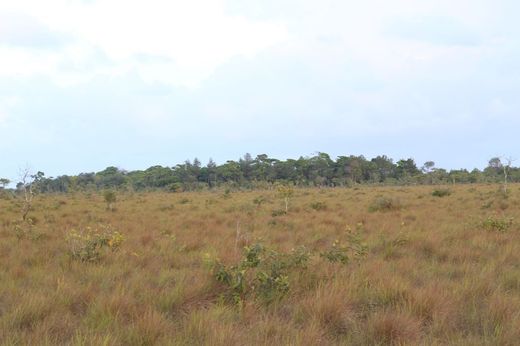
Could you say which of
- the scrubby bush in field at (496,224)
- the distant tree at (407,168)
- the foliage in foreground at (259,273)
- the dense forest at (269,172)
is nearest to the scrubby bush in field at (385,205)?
the scrubby bush in field at (496,224)

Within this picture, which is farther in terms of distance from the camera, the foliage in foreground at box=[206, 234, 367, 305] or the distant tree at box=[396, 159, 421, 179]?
the distant tree at box=[396, 159, 421, 179]

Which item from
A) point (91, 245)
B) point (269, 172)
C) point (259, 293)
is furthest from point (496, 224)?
point (269, 172)

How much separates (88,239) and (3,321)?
3.46 metres

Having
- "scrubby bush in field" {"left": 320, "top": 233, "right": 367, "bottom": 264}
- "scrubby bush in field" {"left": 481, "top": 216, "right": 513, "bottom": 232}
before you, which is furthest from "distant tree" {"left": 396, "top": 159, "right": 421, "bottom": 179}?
"scrubby bush in field" {"left": 320, "top": 233, "right": 367, "bottom": 264}

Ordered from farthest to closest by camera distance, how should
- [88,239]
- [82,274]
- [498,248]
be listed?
1. [498,248]
2. [88,239]
3. [82,274]

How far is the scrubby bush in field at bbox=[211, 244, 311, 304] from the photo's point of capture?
16.9 ft

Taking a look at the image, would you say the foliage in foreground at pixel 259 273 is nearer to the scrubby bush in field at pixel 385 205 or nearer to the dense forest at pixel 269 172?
the scrubby bush in field at pixel 385 205

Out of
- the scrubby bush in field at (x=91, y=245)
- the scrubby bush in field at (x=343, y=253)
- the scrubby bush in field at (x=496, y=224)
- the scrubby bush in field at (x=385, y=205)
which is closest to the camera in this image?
the scrubby bush in field at (x=343, y=253)

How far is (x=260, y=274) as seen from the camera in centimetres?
531

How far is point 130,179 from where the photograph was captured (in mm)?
81188

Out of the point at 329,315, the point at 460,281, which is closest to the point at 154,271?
the point at 329,315

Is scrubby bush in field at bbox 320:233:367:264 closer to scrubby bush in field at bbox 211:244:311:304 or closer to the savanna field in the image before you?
the savanna field

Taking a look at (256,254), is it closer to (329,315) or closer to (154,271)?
(329,315)

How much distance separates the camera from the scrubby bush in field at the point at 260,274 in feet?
16.9
